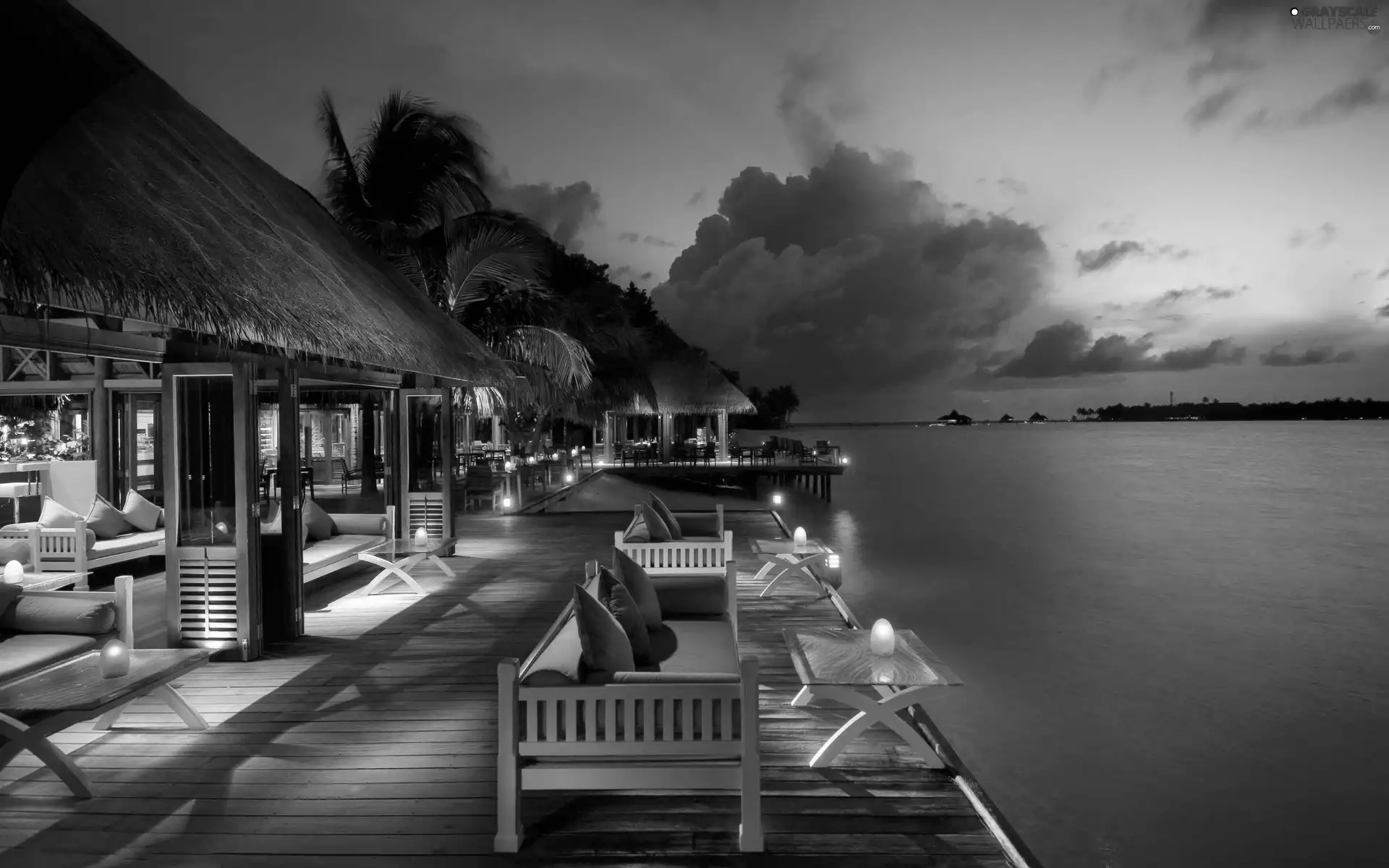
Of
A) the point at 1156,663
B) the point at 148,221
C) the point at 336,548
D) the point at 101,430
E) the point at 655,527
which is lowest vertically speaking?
the point at 1156,663

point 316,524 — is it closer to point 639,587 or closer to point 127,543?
point 127,543

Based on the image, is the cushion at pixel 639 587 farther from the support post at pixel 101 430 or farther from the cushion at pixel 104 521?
the support post at pixel 101 430

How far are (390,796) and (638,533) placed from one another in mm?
3564

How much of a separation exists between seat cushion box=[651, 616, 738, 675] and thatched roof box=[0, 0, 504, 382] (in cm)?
295

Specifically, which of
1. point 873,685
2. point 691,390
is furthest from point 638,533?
point 691,390

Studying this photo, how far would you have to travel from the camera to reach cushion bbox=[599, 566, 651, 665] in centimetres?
345

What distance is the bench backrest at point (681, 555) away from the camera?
19.6ft

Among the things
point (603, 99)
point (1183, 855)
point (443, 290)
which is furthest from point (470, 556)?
point (603, 99)

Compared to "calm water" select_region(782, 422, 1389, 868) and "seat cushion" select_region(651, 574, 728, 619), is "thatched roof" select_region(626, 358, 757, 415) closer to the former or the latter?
"calm water" select_region(782, 422, 1389, 868)

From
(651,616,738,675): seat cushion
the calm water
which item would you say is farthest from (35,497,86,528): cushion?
the calm water

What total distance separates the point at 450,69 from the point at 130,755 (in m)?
24.9

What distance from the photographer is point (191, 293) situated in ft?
13.2

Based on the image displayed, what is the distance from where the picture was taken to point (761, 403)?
9144cm

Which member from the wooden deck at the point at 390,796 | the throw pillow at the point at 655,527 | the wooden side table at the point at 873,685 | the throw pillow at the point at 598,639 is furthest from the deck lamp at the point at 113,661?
the throw pillow at the point at 655,527
